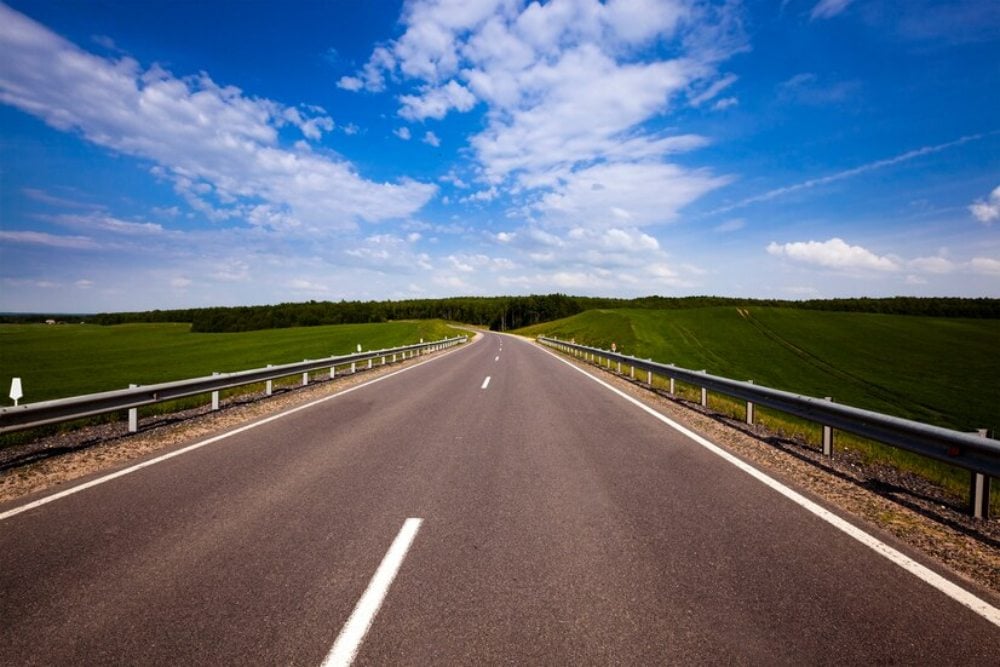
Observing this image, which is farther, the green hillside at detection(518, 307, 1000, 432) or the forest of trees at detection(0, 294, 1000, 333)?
the forest of trees at detection(0, 294, 1000, 333)

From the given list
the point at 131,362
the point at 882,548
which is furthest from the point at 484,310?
the point at 882,548

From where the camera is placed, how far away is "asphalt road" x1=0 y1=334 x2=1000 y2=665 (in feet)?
8.26

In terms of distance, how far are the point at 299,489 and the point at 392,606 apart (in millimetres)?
2592

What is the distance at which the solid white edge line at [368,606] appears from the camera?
2400 millimetres

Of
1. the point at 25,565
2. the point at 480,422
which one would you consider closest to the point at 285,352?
the point at 480,422

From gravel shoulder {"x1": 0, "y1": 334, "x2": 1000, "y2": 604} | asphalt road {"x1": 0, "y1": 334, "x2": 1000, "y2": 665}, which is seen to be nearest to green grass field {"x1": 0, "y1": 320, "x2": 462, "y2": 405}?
gravel shoulder {"x1": 0, "y1": 334, "x2": 1000, "y2": 604}

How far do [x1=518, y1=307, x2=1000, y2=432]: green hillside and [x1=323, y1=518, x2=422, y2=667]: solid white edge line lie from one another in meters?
26.8

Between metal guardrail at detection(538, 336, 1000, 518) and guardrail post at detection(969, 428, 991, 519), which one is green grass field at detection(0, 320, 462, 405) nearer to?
metal guardrail at detection(538, 336, 1000, 518)

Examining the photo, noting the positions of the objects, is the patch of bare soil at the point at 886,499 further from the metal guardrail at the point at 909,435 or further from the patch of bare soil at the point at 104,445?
the patch of bare soil at the point at 104,445

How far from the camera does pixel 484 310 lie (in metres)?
166

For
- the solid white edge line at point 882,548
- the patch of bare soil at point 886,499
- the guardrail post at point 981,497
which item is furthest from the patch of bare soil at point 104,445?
the guardrail post at point 981,497

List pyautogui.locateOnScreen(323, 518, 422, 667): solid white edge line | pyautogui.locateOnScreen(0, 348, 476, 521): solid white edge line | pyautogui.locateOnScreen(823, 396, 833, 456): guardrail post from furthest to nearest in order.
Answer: pyautogui.locateOnScreen(823, 396, 833, 456): guardrail post → pyautogui.locateOnScreen(0, 348, 476, 521): solid white edge line → pyautogui.locateOnScreen(323, 518, 422, 667): solid white edge line

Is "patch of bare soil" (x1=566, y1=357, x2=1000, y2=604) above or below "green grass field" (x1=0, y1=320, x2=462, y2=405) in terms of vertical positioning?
above

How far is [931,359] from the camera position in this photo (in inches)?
1457
